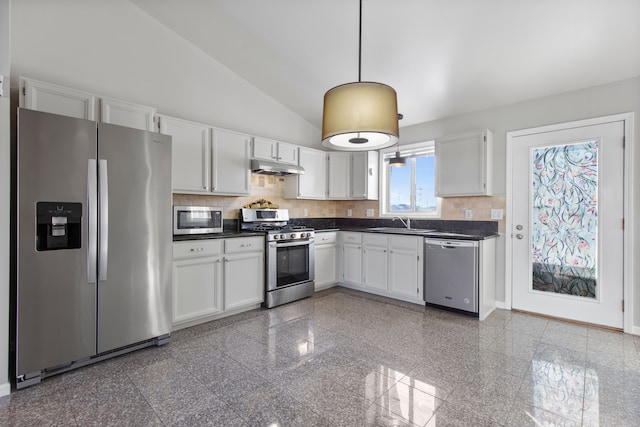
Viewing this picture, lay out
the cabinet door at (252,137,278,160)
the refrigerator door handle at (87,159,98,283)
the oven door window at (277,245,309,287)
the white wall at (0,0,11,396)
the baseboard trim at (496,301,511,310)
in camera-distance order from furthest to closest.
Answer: the cabinet door at (252,137,278,160), the oven door window at (277,245,309,287), the baseboard trim at (496,301,511,310), the refrigerator door handle at (87,159,98,283), the white wall at (0,0,11,396)

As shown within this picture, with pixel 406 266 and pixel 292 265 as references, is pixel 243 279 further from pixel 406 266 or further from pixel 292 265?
pixel 406 266

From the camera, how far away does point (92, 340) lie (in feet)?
7.44

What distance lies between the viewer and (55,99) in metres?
2.50

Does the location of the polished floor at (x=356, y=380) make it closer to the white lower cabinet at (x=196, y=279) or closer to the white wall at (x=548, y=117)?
the white lower cabinet at (x=196, y=279)

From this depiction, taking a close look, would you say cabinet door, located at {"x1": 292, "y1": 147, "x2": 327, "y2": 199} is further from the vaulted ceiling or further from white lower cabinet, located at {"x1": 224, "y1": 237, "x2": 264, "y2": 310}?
white lower cabinet, located at {"x1": 224, "y1": 237, "x2": 264, "y2": 310}

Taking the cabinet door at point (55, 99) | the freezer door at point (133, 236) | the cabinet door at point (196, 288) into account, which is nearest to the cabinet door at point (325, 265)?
the cabinet door at point (196, 288)

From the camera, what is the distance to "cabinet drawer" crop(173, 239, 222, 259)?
2.94 metres

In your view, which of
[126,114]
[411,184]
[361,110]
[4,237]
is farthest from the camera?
[411,184]

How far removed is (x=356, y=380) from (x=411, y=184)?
322cm

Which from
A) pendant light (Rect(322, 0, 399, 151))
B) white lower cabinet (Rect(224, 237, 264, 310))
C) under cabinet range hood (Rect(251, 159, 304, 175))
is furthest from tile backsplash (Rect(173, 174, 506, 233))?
pendant light (Rect(322, 0, 399, 151))

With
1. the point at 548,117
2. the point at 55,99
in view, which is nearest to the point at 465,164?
the point at 548,117

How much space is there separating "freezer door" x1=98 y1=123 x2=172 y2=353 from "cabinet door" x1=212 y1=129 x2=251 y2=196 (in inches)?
36.4

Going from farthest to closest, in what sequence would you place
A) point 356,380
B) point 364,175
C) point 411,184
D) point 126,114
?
point 364,175
point 411,184
point 126,114
point 356,380

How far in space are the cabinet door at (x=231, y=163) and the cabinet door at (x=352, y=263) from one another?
1733mm
